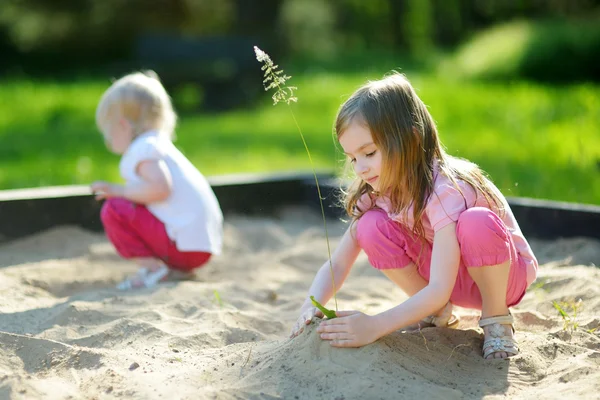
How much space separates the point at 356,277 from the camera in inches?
146

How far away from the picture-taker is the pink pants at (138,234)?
11.9ft

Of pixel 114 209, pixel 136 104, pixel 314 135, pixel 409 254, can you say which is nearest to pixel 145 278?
pixel 114 209

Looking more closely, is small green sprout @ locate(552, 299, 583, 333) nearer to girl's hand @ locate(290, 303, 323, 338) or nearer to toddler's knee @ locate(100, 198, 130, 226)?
girl's hand @ locate(290, 303, 323, 338)

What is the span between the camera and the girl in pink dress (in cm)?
235

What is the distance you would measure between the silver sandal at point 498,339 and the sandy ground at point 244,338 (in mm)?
42

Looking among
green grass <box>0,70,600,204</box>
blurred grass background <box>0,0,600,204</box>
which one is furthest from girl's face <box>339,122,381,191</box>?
blurred grass background <box>0,0,600,204</box>

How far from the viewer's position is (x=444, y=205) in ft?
7.93

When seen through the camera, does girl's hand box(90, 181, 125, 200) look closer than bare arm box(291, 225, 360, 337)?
No

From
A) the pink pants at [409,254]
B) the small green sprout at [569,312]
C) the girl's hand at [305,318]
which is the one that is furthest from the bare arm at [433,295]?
the small green sprout at [569,312]

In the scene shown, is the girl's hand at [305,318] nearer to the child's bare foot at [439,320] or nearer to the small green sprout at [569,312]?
the child's bare foot at [439,320]

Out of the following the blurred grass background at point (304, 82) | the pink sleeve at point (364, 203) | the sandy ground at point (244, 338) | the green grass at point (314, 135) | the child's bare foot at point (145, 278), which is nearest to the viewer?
the sandy ground at point (244, 338)

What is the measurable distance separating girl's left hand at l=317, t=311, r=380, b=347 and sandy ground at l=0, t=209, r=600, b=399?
0.03m

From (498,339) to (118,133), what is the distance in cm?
207

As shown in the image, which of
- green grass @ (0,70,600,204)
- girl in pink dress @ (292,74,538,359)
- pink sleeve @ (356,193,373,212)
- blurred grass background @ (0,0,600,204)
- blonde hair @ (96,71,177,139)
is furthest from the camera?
blurred grass background @ (0,0,600,204)
